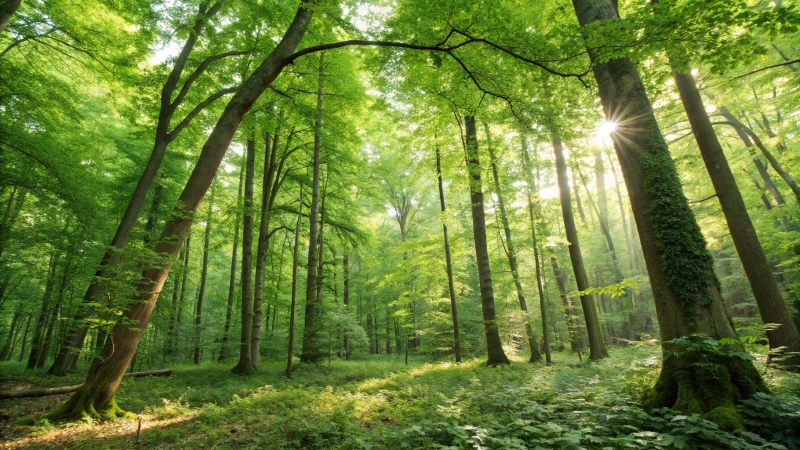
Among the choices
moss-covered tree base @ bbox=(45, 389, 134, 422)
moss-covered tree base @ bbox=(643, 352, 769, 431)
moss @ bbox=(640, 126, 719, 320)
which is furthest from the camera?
moss-covered tree base @ bbox=(45, 389, 134, 422)

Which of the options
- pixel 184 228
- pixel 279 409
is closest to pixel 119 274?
pixel 184 228

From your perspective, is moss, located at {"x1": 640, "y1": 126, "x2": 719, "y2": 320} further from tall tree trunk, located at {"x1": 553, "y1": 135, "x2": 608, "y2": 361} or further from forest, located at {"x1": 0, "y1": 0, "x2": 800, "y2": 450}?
tall tree trunk, located at {"x1": 553, "y1": 135, "x2": 608, "y2": 361}

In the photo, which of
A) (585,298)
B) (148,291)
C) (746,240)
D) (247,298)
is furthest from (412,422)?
(247,298)

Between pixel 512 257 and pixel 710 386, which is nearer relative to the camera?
pixel 710 386

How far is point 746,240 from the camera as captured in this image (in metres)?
7.43

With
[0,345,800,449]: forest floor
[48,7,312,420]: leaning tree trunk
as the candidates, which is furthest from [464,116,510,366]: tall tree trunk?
[48,7,312,420]: leaning tree trunk

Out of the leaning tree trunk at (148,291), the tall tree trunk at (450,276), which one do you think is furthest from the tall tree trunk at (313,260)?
the leaning tree trunk at (148,291)

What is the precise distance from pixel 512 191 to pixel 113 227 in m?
14.7

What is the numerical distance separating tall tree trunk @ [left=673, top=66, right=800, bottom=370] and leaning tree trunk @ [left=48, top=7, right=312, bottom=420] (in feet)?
33.7

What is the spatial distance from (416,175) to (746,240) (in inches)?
426

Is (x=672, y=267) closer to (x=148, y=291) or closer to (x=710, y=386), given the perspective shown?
Answer: (x=710, y=386)

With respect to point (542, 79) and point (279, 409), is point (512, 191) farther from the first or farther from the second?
point (279, 409)

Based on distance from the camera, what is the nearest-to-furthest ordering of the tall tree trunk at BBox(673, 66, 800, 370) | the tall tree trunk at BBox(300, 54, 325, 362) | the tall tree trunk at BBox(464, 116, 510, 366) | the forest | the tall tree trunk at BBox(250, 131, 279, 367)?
1. the forest
2. the tall tree trunk at BBox(673, 66, 800, 370)
3. the tall tree trunk at BBox(464, 116, 510, 366)
4. the tall tree trunk at BBox(300, 54, 325, 362)
5. the tall tree trunk at BBox(250, 131, 279, 367)

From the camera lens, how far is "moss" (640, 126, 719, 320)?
14.7 feet
